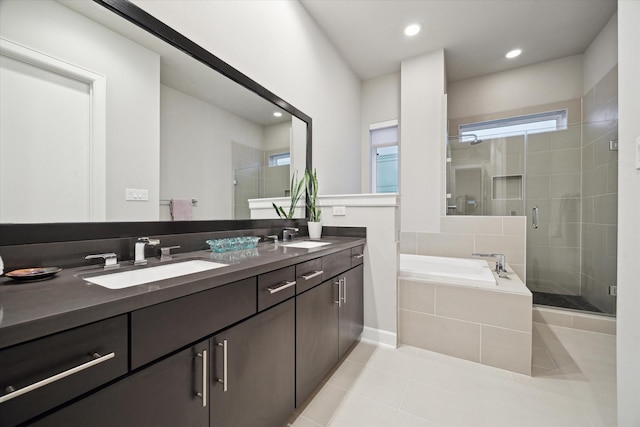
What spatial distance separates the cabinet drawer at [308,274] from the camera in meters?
1.27

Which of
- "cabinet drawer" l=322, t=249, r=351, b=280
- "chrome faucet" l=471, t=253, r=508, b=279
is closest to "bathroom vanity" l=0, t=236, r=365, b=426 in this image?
"cabinet drawer" l=322, t=249, r=351, b=280

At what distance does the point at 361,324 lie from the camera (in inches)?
81.7

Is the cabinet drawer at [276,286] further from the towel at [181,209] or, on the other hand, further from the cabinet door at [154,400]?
the towel at [181,209]

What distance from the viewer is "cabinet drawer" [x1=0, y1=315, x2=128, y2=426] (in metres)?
0.45

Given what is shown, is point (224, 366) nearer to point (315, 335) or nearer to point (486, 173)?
point (315, 335)

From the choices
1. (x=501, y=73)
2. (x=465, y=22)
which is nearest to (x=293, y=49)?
(x=465, y=22)

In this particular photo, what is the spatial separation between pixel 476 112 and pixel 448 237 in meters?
1.86

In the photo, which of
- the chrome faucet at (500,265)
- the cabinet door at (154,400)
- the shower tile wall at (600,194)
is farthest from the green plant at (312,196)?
the shower tile wall at (600,194)

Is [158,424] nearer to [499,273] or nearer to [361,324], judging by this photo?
[361,324]

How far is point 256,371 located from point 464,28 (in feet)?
11.4

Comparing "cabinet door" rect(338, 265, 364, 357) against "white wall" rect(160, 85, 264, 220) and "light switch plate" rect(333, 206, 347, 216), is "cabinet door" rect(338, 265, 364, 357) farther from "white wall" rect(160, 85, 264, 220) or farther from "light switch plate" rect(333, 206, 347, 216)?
"white wall" rect(160, 85, 264, 220)

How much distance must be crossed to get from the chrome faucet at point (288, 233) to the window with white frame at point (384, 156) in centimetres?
190

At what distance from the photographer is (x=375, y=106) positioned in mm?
3545

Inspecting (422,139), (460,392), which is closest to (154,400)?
(460,392)
